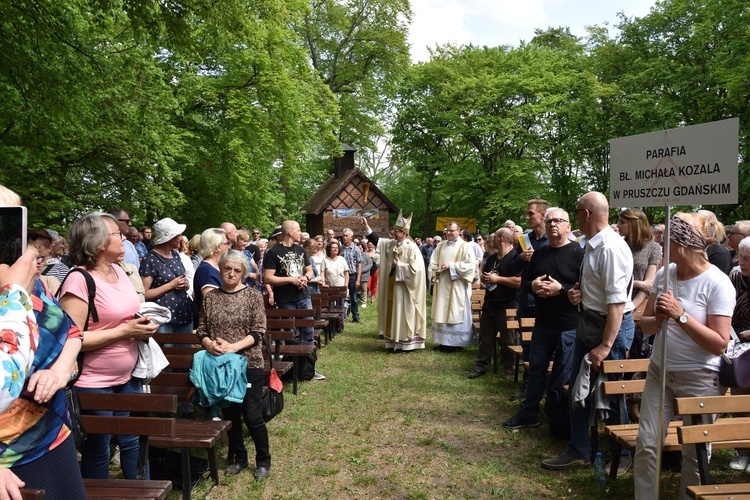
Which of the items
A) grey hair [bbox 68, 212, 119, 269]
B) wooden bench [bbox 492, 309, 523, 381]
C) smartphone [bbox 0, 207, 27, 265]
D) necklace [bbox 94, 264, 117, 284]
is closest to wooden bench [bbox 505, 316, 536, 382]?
wooden bench [bbox 492, 309, 523, 381]

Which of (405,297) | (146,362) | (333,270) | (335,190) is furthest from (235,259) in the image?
(335,190)

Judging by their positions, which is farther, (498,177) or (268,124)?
(498,177)

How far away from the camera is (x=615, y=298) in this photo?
4.29 meters

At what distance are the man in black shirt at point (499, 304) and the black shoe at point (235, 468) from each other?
4019 millimetres

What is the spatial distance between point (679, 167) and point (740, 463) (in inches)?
104

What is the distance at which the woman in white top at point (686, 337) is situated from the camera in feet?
10.9

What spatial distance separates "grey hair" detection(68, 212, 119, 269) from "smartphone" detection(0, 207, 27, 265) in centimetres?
185

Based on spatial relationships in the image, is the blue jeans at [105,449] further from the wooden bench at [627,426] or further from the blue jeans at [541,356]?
the blue jeans at [541,356]

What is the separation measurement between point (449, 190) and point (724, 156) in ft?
103

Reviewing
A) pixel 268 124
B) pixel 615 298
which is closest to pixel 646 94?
pixel 268 124

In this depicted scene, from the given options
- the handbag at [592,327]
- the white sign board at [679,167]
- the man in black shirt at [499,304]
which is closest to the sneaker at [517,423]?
the handbag at [592,327]

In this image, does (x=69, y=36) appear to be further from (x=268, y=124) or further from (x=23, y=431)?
(x=268, y=124)

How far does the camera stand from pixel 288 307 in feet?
27.0

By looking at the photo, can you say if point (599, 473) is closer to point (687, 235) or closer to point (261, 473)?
point (687, 235)
